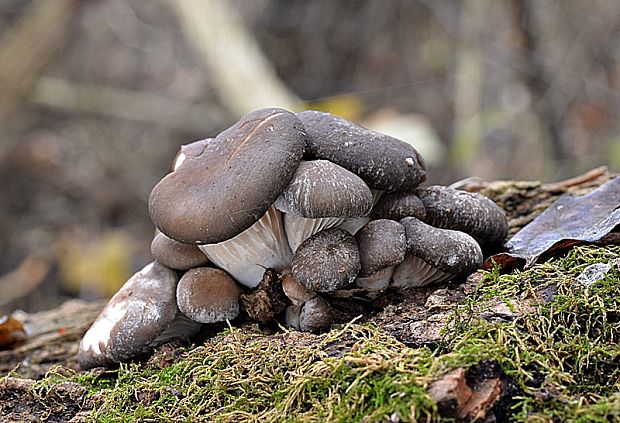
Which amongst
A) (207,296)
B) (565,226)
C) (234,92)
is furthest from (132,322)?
(234,92)

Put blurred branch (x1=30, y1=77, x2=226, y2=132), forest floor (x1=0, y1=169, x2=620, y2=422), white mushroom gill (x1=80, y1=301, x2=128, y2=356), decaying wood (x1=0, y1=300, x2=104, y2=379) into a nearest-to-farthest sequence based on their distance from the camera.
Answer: forest floor (x1=0, y1=169, x2=620, y2=422), white mushroom gill (x1=80, y1=301, x2=128, y2=356), decaying wood (x1=0, y1=300, x2=104, y2=379), blurred branch (x1=30, y1=77, x2=226, y2=132)

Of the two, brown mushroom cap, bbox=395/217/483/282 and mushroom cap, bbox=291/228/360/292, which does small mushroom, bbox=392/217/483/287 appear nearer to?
brown mushroom cap, bbox=395/217/483/282

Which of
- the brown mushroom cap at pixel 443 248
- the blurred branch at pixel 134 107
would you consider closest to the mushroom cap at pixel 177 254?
the brown mushroom cap at pixel 443 248

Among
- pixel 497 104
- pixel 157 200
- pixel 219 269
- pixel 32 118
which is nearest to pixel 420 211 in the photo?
pixel 219 269

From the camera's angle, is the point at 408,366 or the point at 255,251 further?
the point at 255,251

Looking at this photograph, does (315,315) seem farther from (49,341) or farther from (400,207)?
(49,341)

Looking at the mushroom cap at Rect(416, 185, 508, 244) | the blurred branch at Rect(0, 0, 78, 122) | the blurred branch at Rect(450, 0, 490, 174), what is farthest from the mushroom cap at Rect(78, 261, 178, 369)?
the blurred branch at Rect(0, 0, 78, 122)
